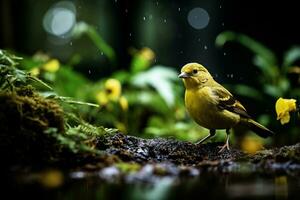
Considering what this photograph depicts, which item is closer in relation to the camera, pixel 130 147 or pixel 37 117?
pixel 37 117

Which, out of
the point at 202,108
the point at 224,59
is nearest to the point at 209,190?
the point at 202,108

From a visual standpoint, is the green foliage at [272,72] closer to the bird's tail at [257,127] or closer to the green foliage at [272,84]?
the green foliage at [272,84]

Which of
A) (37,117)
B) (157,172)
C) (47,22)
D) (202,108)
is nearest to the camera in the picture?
(157,172)

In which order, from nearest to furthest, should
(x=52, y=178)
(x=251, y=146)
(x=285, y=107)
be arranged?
(x=52, y=178)
(x=285, y=107)
(x=251, y=146)

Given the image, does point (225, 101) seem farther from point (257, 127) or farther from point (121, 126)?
point (121, 126)

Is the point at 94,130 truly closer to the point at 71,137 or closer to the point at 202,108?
the point at 71,137

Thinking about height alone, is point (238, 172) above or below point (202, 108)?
below

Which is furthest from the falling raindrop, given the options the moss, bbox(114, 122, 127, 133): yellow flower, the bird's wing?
the moss

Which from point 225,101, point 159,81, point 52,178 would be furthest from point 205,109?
point 159,81
